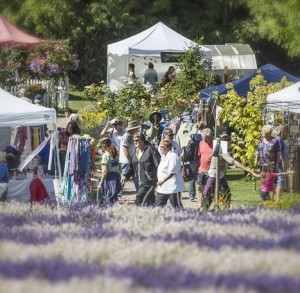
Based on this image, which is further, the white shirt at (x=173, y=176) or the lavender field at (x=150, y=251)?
the white shirt at (x=173, y=176)

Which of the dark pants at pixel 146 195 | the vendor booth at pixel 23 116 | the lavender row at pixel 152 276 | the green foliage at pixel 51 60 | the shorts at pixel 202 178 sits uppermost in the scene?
the green foliage at pixel 51 60

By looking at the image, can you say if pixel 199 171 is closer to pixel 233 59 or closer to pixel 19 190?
pixel 19 190

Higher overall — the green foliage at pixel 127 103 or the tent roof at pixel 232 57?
the tent roof at pixel 232 57

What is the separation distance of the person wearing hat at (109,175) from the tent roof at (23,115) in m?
1.17

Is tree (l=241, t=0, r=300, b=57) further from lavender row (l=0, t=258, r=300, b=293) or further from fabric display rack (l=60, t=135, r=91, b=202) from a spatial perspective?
lavender row (l=0, t=258, r=300, b=293)

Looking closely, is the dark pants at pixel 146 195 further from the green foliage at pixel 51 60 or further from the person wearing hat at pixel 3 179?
the green foliage at pixel 51 60

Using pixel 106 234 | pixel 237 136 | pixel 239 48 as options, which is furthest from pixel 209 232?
pixel 239 48

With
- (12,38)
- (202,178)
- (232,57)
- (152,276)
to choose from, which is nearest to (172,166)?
(202,178)

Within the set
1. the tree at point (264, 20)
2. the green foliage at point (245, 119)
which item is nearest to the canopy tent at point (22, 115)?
the green foliage at point (245, 119)

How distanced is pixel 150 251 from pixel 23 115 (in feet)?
34.0

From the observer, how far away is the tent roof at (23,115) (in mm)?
16359

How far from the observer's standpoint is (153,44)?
30656 millimetres

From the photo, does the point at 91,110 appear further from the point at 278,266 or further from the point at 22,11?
the point at 278,266

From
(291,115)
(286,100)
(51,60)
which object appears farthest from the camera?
(51,60)
